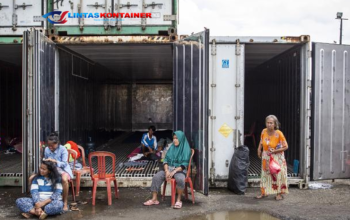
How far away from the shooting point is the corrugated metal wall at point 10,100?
1127 cm

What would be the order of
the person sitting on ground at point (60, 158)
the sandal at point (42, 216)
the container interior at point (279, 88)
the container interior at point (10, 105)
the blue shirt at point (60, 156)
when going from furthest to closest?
the container interior at point (10, 105) < the container interior at point (279, 88) < the blue shirt at point (60, 156) < the person sitting on ground at point (60, 158) < the sandal at point (42, 216)

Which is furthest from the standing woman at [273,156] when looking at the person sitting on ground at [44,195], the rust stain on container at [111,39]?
the person sitting on ground at [44,195]

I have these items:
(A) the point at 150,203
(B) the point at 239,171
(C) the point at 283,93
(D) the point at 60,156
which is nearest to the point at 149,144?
(B) the point at 239,171

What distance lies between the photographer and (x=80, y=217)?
532 cm

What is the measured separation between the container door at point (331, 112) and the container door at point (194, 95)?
2446 millimetres

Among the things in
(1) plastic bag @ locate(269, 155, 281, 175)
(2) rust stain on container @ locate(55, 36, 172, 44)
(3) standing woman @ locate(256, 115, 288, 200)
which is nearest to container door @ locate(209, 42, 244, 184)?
(3) standing woman @ locate(256, 115, 288, 200)

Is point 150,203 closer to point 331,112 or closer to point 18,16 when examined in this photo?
point 331,112

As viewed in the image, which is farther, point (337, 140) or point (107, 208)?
point (337, 140)

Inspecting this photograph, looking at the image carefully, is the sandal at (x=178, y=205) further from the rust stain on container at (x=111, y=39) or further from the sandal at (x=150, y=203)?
the rust stain on container at (x=111, y=39)

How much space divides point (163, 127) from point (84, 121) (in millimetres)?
9249

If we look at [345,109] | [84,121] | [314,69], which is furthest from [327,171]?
[84,121]

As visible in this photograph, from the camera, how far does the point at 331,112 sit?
7.09 metres

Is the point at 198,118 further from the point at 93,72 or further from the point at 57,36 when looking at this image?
the point at 93,72

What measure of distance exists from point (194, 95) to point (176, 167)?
1299 millimetres
